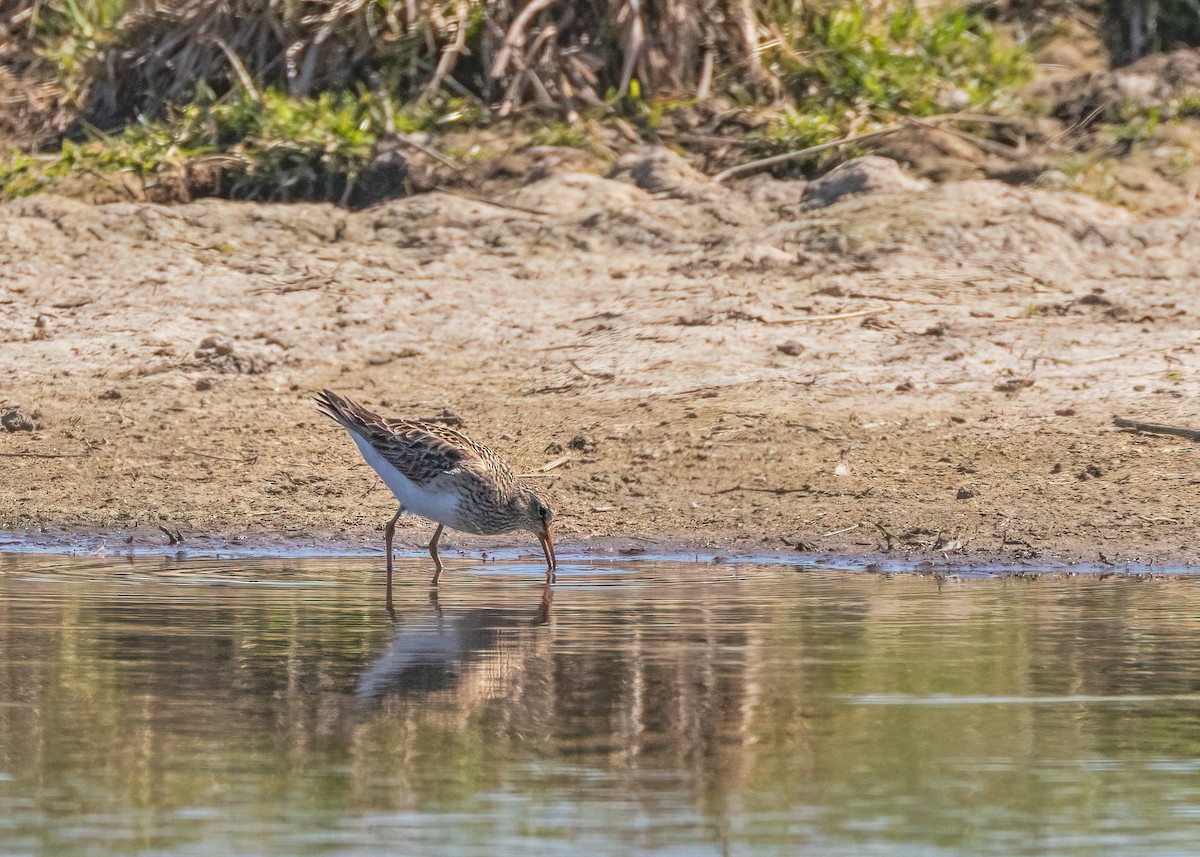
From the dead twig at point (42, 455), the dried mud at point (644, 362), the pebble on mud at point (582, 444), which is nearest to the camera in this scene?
the dried mud at point (644, 362)

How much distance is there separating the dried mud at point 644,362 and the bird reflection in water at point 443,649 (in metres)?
2.16

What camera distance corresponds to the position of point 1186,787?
15.4 feet

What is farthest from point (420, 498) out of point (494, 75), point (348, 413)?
point (494, 75)

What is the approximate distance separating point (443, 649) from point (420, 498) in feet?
8.16

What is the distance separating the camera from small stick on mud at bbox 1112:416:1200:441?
392 inches

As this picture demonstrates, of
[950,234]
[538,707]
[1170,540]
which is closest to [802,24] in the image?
[950,234]

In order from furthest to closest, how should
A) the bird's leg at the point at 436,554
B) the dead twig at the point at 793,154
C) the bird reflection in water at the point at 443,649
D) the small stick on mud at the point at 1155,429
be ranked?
1. the dead twig at the point at 793,154
2. the small stick on mud at the point at 1155,429
3. the bird's leg at the point at 436,554
4. the bird reflection in water at the point at 443,649

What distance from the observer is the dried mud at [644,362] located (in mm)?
9758

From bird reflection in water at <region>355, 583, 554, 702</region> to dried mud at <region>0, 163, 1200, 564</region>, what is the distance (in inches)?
85.2

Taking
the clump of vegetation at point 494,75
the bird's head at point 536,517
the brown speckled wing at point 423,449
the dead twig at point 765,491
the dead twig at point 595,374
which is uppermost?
the clump of vegetation at point 494,75

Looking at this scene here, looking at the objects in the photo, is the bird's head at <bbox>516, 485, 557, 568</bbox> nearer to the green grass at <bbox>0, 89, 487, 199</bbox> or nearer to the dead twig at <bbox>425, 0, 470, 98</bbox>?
the green grass at <bbox>0, 89, 487, 199</bbox>

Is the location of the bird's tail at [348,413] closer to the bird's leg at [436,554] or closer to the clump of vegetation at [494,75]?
the bird's leg at [436,554]

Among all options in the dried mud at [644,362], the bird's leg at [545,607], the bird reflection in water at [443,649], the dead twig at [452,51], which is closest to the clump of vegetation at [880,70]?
the dried mud at [644,362]

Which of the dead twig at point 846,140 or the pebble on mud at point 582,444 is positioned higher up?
the dead twig at point 846,140
